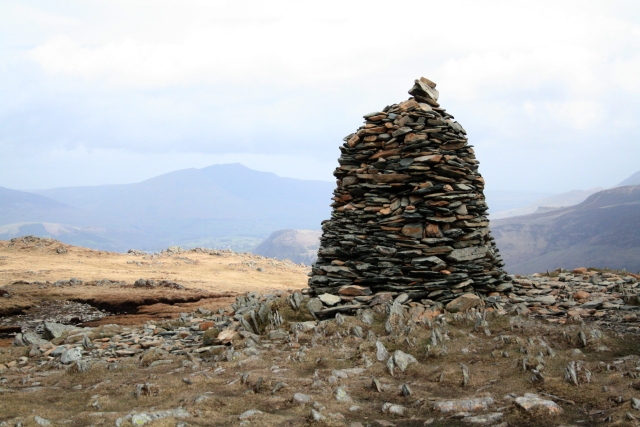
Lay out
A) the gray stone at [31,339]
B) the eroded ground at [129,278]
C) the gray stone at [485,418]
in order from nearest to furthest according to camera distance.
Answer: the gray stone at [485,418] → the gray stone at [31,339] → the eroded ground at [129,278]

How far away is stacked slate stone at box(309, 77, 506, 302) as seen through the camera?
1419cm

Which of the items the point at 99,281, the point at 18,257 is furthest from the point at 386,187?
the point at 18,257

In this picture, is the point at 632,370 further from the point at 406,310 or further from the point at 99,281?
the point at 99,281

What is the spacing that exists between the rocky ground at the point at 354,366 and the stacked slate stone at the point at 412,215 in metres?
0.83

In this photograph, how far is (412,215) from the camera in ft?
47.0

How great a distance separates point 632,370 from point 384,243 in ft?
25.2

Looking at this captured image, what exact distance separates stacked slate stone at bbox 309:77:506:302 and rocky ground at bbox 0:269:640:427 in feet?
2.74

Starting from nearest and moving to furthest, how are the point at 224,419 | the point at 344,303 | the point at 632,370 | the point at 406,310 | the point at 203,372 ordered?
the point at 224,419 < the point at 632,370 < the point at 203,372 < the point at 406,310 < the point at 344,303

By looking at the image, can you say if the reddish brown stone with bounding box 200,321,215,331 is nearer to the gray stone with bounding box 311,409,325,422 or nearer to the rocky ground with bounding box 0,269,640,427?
the rocky ground with bounding box 0,269,640,427

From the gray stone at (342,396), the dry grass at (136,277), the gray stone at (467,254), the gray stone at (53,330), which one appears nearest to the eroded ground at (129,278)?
the dry grass at (136,277)

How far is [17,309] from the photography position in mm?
20062

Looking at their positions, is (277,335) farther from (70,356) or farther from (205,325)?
Answer: (70,356)

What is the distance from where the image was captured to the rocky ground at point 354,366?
22.7 ft

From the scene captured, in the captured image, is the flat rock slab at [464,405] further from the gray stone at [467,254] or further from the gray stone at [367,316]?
the gray stone at [467,254]
